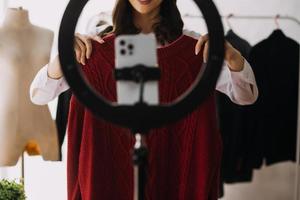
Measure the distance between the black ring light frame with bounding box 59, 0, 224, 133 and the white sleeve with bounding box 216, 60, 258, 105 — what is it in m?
0.24

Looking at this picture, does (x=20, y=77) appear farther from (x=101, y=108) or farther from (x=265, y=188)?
(x=265, y=188)

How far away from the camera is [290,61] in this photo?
1341 mm

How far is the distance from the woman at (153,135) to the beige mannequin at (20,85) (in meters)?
0.49

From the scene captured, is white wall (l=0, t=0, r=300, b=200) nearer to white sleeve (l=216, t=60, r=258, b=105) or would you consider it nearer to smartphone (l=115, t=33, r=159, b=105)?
white sleeve (l=216, t=60, r=258, b=105)

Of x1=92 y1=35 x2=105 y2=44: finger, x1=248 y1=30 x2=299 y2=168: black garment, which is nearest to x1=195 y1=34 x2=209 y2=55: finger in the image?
x1=92 y1=35 x2=105 y2=44: finger

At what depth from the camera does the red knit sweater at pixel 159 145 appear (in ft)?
2.27

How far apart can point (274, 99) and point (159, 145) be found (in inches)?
30.3

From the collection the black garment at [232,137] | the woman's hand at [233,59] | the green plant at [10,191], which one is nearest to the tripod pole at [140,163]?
the woman's hand at [233,59]

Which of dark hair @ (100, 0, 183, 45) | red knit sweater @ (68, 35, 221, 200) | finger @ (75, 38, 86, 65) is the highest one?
dark hair @ (100, 0, 183, 45)

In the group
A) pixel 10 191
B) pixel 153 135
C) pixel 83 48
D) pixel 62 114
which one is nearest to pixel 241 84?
pixel 153 135

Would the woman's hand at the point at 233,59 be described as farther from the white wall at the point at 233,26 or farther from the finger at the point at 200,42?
the white wall at the point at 233,26

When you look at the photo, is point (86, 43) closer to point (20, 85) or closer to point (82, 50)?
point (82, 50)

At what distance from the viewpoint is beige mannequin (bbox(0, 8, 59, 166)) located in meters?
1.16

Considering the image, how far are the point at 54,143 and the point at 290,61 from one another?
83cm
